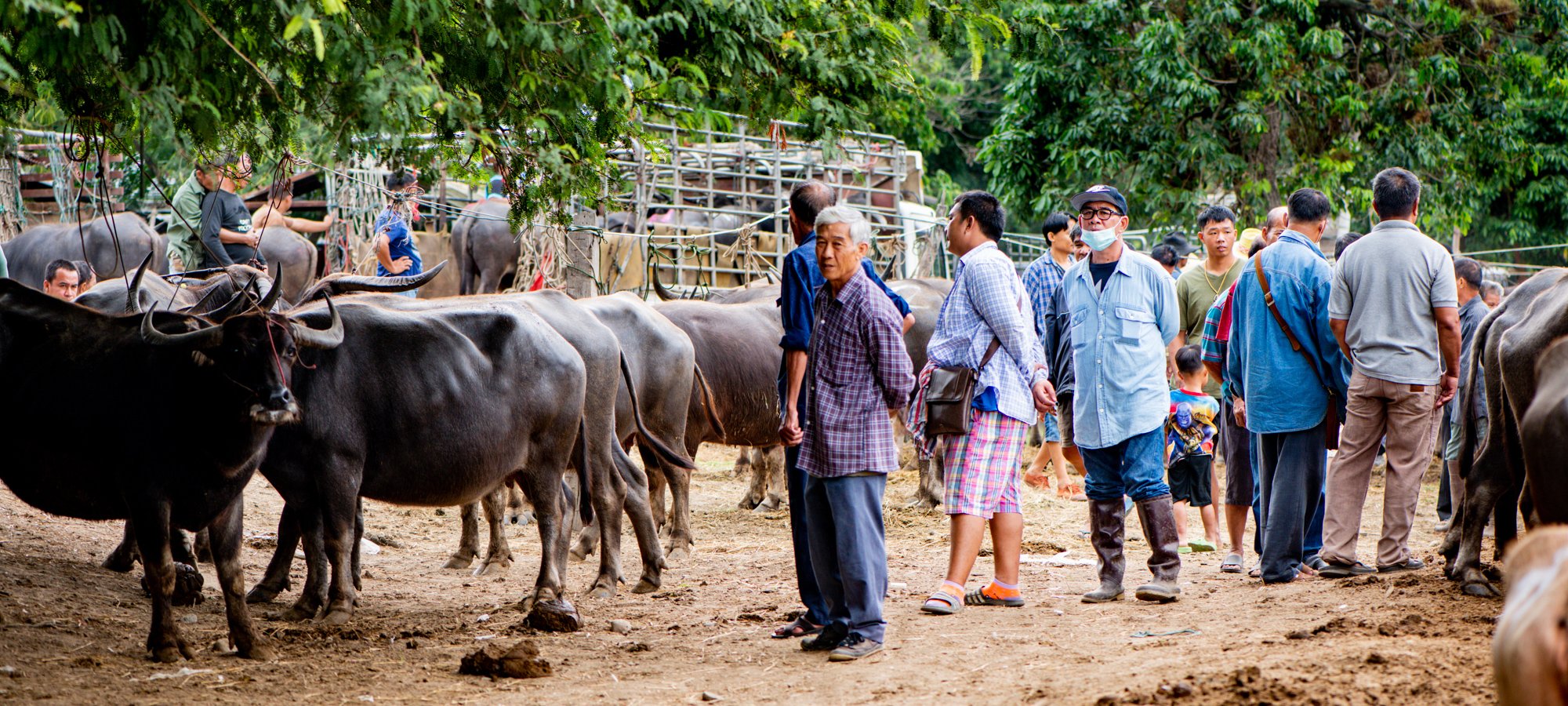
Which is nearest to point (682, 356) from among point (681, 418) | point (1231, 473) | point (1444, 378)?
point (681, 418)

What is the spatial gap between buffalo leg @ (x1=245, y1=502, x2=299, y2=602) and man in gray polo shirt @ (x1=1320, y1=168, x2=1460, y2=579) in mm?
5539

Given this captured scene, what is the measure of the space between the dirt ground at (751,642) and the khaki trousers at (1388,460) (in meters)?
0.24

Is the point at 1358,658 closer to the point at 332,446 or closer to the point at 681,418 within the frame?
the point at 332,446

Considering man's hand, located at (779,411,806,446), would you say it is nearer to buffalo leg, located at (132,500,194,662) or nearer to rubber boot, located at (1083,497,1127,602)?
rubber boot, located at (1083,497,1127,602)

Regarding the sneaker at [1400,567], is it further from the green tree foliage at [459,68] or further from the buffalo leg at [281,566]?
the buffalo leg at [281,566]

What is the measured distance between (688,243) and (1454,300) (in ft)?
35.4

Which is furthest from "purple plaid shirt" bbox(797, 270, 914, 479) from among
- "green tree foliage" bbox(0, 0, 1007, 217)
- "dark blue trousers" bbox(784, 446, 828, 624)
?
"green tree foliage" bbox(0, 0, 1007, 217)

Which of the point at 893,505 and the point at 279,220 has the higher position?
the point at 279,220

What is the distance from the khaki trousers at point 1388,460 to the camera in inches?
278

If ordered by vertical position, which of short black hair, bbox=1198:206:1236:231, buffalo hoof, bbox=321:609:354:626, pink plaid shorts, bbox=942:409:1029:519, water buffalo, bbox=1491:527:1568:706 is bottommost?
buffalo hoof, bbox=321:609:354:626

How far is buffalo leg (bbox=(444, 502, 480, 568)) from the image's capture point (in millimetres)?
9094

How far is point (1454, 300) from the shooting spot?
703 cm

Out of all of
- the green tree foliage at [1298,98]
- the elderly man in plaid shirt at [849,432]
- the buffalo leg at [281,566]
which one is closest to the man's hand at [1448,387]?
the elderly man in plaid shirt at [849,432]

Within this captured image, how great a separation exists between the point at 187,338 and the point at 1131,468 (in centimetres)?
449
